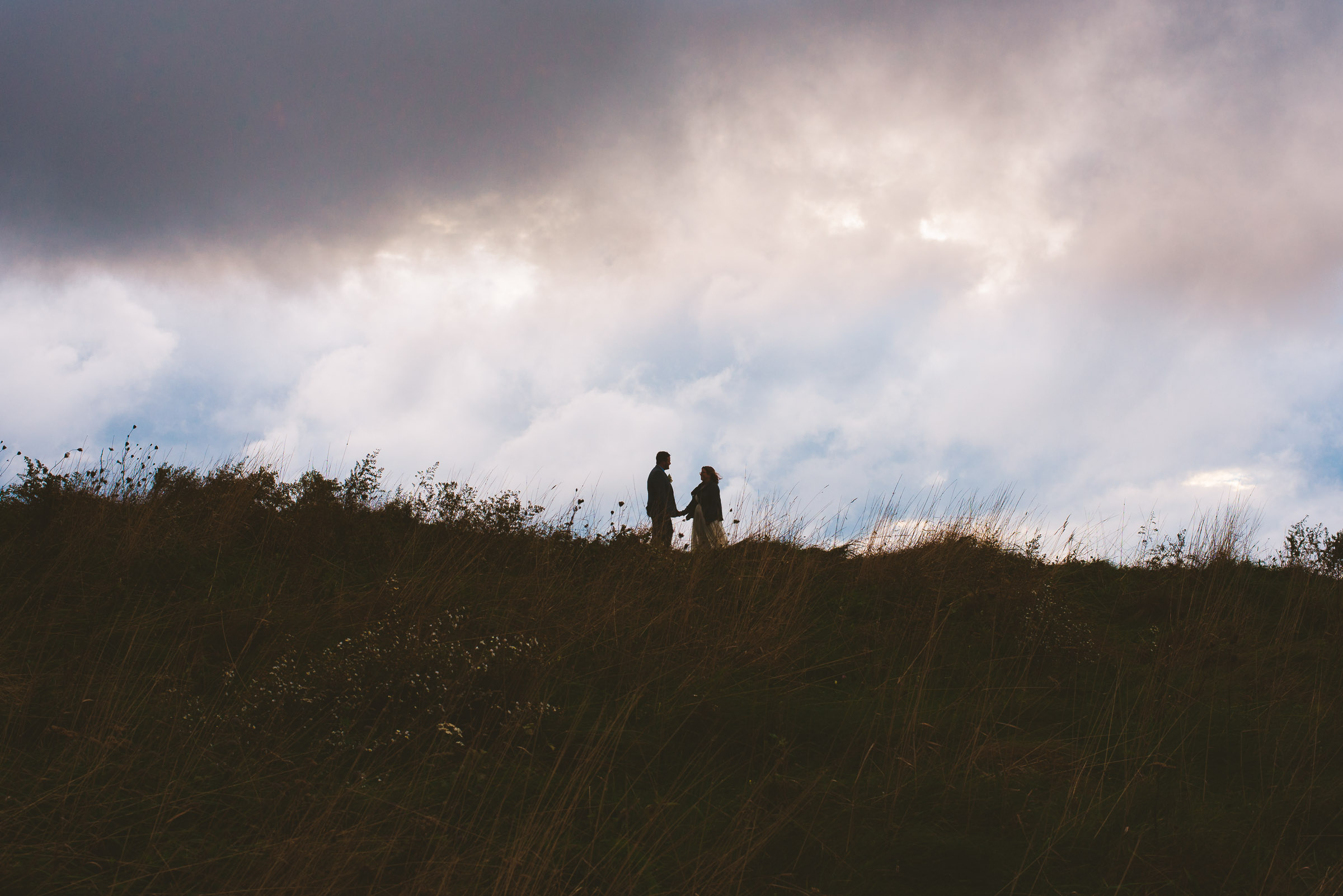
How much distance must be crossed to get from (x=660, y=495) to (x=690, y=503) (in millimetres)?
508

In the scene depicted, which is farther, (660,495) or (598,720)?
(660,495)

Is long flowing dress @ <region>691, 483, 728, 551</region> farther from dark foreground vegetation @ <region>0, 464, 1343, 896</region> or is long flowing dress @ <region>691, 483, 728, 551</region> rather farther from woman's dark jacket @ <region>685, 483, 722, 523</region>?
dark foreground vegetation @ <region>0, 464, 1343, 896</region>

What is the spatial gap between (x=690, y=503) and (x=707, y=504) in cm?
34

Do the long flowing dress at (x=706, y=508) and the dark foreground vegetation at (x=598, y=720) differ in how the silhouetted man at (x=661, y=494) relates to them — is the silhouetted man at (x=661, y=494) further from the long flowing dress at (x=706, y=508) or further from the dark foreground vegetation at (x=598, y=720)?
the dark foreground vegetation at (x=598, y=720)

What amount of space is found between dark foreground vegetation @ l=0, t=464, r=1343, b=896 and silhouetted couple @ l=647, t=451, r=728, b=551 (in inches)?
145

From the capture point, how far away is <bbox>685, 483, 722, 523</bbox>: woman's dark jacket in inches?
455

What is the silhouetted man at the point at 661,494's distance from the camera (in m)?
11.9

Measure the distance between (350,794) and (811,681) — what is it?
119 inches

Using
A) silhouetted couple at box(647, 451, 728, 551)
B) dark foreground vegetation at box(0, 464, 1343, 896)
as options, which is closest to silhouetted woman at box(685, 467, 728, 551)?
Answer: silhouetted couple at box(647, 451, 728, 551)

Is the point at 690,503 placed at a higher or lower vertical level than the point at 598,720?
higher

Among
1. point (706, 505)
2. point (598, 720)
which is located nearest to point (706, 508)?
point (706, 505)

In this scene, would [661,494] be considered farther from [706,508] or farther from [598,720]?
[598,720]

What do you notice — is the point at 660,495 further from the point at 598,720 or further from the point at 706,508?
the point at 598,720

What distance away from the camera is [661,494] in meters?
12.0
